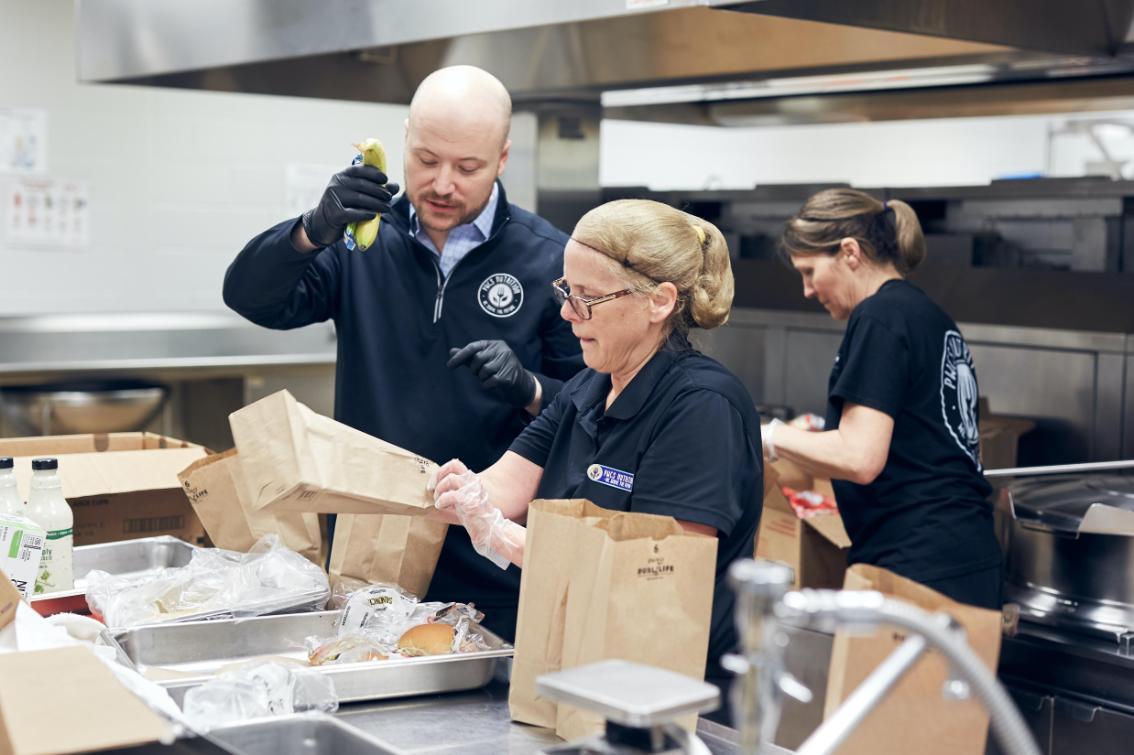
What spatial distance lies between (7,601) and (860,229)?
6.22 feet

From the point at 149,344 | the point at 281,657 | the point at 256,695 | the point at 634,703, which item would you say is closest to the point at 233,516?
the point at 281,657

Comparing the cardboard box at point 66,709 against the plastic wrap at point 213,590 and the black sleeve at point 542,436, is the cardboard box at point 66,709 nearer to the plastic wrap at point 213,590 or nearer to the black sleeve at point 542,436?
the plastic wrap at point 213,590

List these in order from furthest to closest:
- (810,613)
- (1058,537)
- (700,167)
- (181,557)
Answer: (700,167), (1058,537), (181,557), (810,613)

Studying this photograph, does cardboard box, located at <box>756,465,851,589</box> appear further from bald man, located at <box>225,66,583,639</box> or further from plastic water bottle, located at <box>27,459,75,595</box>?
plastic water bottle, located at <box>27,459,75,595</box>

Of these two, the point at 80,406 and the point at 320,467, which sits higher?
the point at 320,467

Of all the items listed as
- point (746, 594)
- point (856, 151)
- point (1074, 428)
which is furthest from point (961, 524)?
point (856, 151)

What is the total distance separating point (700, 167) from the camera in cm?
758

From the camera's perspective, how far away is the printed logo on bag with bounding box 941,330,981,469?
2.64 metres

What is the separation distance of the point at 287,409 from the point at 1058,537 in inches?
60.8

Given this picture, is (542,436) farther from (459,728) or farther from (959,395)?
(959,395)

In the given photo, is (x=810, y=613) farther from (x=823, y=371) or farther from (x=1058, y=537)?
(x=823, y=371)

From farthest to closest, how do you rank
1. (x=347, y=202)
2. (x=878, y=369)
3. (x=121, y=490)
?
1. (x=878, y=369)
2. (x=121, y=490)
3. (x=347, y=202)

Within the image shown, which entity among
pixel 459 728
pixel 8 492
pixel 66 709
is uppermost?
pixel 8 492

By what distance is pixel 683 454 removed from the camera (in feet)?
5.74
